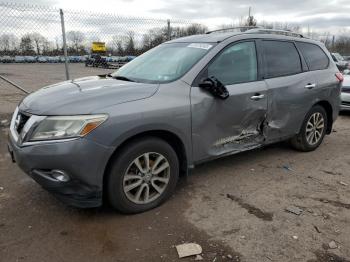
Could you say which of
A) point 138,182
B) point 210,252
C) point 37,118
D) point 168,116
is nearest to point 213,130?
point 168,116

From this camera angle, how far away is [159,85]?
3.60 m

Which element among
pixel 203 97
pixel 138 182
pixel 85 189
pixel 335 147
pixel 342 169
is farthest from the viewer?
pixel 335 147

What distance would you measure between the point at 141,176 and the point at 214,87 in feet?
4.04

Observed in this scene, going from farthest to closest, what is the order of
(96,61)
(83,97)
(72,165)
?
(96,61) < (83,97) < (72,165)

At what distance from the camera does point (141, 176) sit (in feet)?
11.2

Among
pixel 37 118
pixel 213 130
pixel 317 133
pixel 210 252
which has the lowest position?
pixel 210 252

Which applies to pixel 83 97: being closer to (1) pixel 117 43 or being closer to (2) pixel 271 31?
(2) pixel 271 31

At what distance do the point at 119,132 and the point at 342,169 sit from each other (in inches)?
132

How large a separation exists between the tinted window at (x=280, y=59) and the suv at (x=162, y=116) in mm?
16

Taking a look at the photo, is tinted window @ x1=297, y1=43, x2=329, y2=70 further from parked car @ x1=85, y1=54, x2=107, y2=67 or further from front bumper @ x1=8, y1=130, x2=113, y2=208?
parked car @ x1=85, y1=54, x2=107, y2=67

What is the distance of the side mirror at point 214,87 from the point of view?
374 centimetres

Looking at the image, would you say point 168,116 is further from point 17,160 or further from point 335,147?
point 335,147

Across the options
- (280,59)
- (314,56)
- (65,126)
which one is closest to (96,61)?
(314,56)

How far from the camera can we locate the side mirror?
147 inches
